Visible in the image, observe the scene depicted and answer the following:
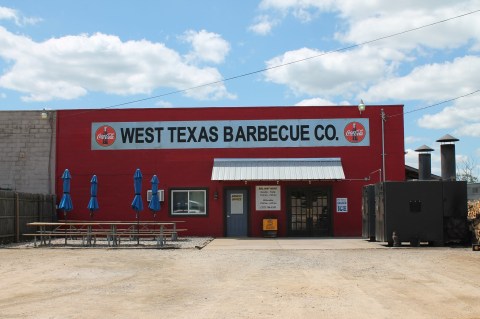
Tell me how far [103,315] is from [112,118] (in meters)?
18.3

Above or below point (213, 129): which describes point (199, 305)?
below

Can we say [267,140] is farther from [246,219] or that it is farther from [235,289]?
[235,289]

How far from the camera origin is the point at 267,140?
24.8 meters

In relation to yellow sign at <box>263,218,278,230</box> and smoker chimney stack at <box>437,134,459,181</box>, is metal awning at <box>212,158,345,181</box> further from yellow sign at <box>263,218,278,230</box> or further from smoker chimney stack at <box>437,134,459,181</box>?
smoker chimney stack at <box>437,134,459,181</box>

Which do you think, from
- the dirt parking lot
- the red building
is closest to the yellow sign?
the red building

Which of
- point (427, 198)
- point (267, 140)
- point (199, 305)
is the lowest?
point (199, 305)

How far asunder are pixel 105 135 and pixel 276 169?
7.53 metres

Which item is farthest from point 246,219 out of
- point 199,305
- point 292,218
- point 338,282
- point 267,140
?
point 199,305

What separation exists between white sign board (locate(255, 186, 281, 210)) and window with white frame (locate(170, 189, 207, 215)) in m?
2.27

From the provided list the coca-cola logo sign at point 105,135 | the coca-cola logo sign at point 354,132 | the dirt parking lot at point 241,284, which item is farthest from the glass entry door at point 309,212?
the coca-cola logo sign at point 105,135

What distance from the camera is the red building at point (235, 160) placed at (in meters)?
24.3

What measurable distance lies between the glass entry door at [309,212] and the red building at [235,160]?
0.04m

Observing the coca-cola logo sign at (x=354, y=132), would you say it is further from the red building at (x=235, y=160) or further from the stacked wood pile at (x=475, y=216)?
the stacked wood pile at (x=475, y=216)

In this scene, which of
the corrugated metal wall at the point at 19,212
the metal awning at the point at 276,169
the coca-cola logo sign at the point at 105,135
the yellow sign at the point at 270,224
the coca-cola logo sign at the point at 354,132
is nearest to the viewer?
the corrugated metal wall at the point at 19,212
